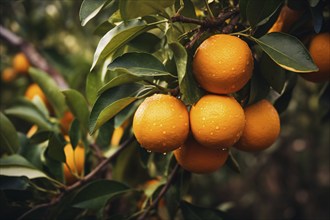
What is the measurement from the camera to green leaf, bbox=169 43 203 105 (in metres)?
0.77

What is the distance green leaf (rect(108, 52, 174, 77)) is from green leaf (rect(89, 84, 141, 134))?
0.06m

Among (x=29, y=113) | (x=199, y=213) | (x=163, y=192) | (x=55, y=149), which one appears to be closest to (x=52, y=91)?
(x=29, y=113)

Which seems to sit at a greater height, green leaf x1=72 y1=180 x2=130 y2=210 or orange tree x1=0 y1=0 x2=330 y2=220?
orange tree x1=0 y1=0 x2=330 y2=220

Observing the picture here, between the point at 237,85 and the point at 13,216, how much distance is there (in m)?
0.73

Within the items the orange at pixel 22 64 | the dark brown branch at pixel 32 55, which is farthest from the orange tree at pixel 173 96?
the orange at pixel 22 64

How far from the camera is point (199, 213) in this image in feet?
3.98

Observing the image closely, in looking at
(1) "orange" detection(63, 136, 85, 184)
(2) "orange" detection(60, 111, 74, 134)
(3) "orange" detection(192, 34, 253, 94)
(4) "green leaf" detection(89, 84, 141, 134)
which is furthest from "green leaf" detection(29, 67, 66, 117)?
(3) "orange" detection(192, 34, 253, 94)

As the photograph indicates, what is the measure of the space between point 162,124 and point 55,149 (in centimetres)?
43

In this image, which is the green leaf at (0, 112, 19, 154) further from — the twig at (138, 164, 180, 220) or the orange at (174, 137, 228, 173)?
the orange at (174, 137, 228, 173)

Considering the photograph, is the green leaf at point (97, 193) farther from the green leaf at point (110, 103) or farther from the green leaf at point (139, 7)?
the green leaf at point (139, 7)

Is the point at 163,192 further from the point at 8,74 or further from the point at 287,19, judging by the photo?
A: the point at 8,74

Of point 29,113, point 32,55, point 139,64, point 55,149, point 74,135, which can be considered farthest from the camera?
point 32,55

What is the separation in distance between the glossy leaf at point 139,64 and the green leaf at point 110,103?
2.4 inches

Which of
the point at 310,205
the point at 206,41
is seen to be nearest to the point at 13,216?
the point at 206,41
